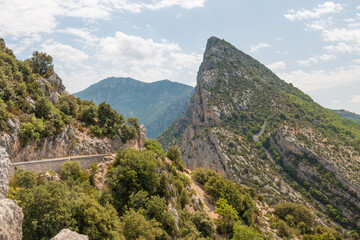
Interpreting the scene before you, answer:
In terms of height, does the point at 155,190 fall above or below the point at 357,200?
above

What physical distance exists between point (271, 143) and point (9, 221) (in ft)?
373

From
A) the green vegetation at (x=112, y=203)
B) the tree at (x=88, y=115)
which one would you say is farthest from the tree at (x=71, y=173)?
the tree at (x=88, y=115)

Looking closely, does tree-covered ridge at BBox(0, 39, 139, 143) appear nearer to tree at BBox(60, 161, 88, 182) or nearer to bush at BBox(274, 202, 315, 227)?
tree at BBox(60, 161, 88, 182)

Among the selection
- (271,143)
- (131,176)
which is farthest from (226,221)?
(271,143)

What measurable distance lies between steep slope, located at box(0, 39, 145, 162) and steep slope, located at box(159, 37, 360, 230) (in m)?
67.0

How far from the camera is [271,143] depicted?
106562mm

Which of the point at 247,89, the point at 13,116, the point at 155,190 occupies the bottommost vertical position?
the point at 155,190

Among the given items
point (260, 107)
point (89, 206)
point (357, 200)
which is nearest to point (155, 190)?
point (89, 206)

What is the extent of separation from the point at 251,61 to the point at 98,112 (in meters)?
161

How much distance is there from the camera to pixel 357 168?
7919 cm

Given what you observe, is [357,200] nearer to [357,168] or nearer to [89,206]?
[357,168]

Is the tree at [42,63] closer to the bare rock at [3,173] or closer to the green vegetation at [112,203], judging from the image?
the green vegetation at [112,203]

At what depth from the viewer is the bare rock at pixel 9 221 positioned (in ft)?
32.1

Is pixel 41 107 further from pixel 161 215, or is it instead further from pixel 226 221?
pixel 226 221
